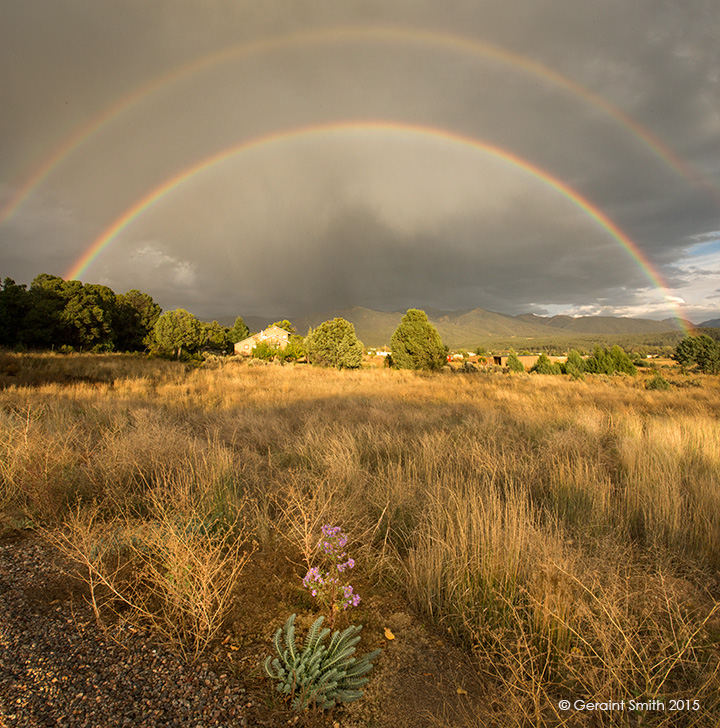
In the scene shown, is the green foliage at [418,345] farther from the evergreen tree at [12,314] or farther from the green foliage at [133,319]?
the green foliage at [133,319]

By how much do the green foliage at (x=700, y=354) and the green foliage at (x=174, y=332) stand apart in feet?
159

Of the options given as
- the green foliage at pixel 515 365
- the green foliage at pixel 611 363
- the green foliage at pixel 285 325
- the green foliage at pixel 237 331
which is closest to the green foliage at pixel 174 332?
the green foliage at pixel 515 365

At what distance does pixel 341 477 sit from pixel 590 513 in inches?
106

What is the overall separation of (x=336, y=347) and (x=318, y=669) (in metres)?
30.9

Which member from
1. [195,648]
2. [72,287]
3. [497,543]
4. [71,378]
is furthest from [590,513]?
[72,287]

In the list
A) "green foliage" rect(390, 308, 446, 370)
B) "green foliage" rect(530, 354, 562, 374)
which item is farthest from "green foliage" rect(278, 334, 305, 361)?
"green foliage" rect(530, 354, 562, 374)

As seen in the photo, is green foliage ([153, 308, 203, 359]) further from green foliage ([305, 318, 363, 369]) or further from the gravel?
the gravel

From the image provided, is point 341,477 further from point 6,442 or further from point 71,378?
point 71,378

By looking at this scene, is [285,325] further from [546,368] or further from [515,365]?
[546,368]

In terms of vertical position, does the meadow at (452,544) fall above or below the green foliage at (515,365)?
below

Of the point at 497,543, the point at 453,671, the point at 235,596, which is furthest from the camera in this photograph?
the point at 497,543

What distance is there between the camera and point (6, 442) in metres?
5.09

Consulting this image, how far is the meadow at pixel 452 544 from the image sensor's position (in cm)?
202

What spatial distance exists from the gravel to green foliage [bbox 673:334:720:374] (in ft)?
146
